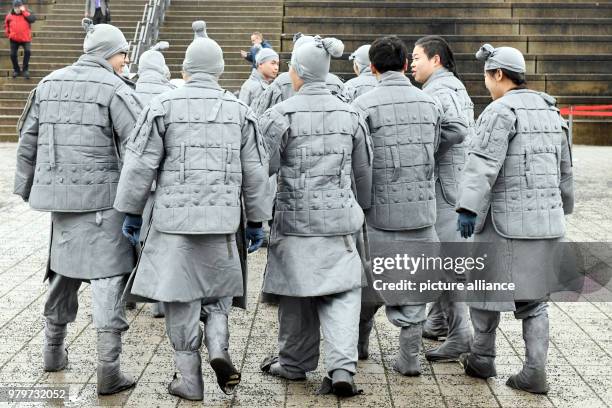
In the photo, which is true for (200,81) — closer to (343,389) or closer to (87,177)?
(87,177)

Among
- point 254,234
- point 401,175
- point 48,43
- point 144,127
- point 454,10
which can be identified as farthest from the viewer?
point 48,43

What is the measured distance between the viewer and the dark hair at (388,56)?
6.25 m

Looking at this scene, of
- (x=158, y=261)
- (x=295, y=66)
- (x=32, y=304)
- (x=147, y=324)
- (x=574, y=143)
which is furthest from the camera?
(x=574, y=143)

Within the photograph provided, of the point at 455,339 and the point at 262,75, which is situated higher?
the point at 262,75

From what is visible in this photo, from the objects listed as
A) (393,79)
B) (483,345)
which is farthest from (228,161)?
(483,345)

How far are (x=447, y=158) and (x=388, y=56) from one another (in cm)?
91

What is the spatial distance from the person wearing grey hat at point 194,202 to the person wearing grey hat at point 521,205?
1176 mm

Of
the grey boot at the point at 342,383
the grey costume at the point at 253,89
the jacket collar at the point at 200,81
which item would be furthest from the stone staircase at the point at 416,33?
the grey boot at the point at 342,383

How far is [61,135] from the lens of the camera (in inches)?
228

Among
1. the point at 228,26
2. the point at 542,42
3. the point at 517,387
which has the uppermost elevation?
the point at 228,26

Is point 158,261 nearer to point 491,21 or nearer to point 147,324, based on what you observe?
point 147,324

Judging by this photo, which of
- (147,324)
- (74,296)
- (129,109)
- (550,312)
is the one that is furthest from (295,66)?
(550,312)

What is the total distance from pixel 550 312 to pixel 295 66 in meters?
2.98

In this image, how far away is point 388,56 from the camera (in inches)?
246
